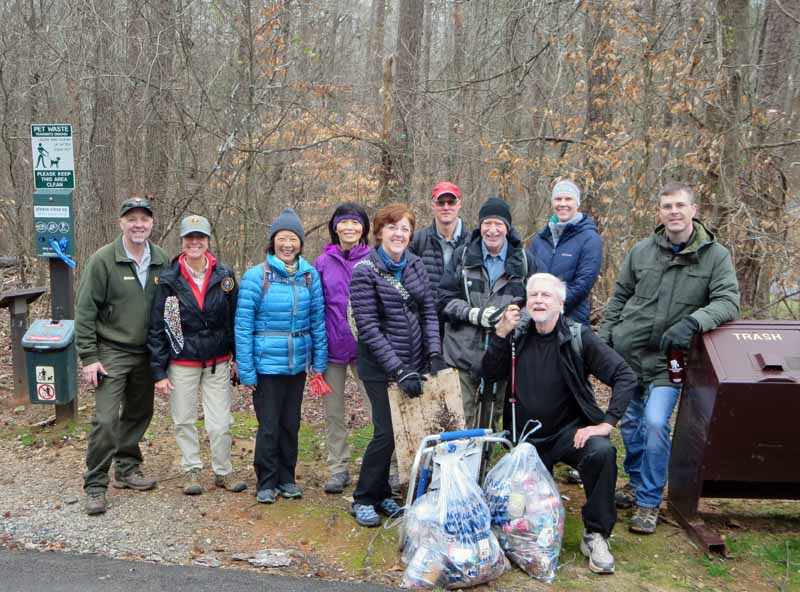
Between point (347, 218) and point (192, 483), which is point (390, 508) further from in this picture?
point (347, 218)

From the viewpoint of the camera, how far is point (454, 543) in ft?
12.7

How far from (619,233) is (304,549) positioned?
22.0ft

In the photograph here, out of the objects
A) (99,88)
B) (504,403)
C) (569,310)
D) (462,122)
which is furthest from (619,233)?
(99,88)

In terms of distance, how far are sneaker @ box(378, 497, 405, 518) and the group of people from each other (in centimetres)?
1

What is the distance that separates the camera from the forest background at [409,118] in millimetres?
8211

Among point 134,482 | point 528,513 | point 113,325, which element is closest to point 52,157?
point 113,325

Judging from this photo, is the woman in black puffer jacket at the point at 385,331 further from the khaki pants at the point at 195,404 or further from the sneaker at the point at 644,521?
the sneaker at the point at 644,521

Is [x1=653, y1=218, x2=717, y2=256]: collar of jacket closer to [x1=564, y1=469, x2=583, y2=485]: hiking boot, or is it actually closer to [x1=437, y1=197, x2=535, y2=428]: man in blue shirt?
[x1=437, y1=197, x2=535, y2=428]: man in blue shirt

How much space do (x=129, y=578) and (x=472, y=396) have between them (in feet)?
7.72

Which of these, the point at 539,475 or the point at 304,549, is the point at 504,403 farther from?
the point at 304,549

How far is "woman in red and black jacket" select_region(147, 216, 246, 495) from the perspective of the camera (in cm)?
491

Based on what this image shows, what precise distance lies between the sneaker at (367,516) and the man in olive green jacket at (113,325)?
1.73m

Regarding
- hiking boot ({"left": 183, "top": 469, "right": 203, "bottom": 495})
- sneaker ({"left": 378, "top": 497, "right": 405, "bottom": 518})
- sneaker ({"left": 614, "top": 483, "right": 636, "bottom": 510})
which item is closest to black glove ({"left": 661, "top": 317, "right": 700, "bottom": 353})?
sneaker ({"left": 614, "top": 483, "right": 636, "bottom": 510})

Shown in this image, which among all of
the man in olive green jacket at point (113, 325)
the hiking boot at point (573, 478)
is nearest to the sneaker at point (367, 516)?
the hiking boot at point (573, 478)
